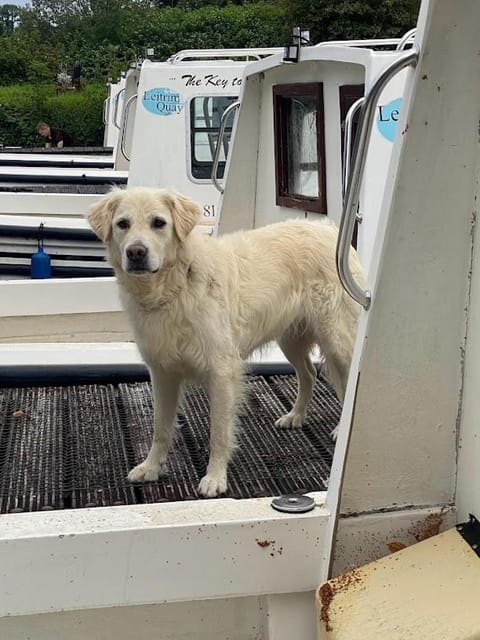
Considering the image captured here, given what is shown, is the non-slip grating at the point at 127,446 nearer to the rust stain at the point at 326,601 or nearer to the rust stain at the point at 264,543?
the rust stain at the point at 264,543

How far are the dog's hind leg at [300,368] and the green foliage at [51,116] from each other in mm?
29966

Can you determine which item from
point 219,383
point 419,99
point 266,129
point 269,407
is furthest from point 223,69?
point 419,99

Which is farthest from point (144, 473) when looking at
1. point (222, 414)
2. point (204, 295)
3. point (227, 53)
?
point (227, 53)

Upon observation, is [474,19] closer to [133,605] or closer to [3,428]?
[133,605]

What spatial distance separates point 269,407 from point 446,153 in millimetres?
2413

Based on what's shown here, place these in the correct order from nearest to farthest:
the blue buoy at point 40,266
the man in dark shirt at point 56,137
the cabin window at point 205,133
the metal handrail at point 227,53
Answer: the metal handrail at point 227,53
the cabin window at point 205,133
the blue buoy at point 40,266
the man in dark shirt at point 56,137

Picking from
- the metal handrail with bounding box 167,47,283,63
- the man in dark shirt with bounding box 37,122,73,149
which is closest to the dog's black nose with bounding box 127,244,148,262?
the metal handrail with bounding box 167,47,283,63

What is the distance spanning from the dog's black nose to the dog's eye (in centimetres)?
14

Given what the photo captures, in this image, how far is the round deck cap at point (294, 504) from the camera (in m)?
2.37

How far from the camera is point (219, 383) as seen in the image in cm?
362

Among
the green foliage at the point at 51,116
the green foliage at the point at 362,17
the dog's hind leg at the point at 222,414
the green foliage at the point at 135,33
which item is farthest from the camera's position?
the green foliage at the point at 135,33

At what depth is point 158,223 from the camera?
3506 mm

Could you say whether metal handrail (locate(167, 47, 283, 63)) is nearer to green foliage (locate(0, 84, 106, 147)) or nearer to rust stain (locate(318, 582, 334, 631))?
rust stain (locate(318, 582, 334, 631))

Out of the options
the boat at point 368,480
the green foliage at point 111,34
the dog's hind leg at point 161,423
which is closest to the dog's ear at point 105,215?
the dog's hind leg at point 161,423
